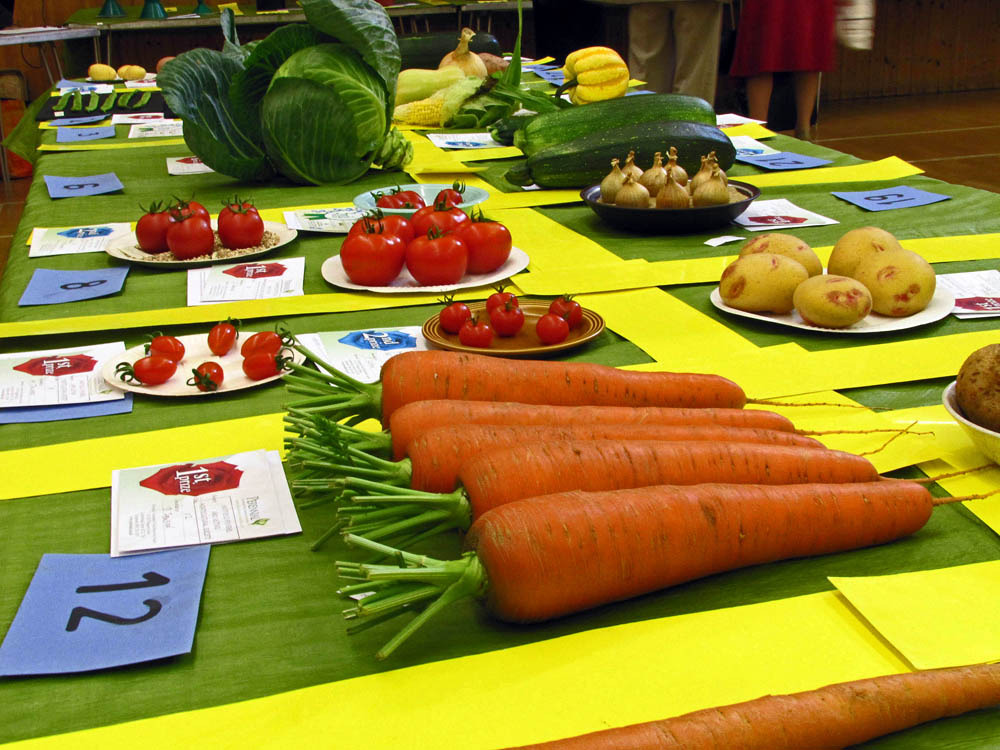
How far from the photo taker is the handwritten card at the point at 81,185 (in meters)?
2.43

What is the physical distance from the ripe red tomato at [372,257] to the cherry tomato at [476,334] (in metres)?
0.39

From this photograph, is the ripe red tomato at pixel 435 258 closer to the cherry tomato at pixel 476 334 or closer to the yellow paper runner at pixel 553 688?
the cherry tomato at pixel 476 334

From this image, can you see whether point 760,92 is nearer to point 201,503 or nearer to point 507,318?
point 507,318

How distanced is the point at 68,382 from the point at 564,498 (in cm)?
83

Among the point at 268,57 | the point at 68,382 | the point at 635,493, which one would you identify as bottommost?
the point at 68,382

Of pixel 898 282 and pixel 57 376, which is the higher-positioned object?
pixel 898 282

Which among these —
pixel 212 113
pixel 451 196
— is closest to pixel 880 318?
pixel 451 196

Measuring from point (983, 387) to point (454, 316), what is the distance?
2.24 feet

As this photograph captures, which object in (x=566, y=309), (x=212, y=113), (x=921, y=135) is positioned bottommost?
(x=921, y=135)

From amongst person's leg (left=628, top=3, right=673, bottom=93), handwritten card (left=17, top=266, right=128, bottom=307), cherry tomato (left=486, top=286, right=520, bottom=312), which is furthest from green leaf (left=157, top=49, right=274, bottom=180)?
person's leg (left=628, top=3, right=673, bottom=93)

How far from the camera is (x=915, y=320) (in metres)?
1.39

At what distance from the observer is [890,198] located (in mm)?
2174

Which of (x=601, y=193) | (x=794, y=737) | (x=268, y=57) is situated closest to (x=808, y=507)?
(x=794, y=737)

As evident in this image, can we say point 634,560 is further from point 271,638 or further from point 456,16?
point 456,16
